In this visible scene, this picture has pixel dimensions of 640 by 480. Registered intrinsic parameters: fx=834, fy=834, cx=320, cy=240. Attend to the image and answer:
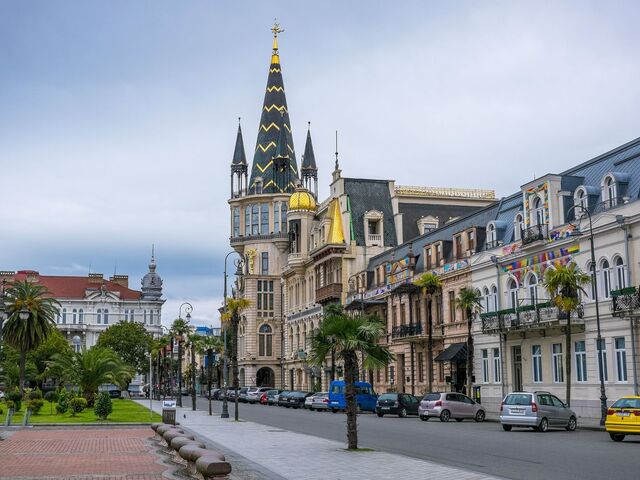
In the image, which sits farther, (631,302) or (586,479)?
(631,302)

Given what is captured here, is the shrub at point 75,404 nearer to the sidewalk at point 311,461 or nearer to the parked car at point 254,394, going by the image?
the sidewalk at point 311,461

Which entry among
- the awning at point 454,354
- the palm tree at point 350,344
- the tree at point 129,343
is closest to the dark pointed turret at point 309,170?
the tree at point 129,343

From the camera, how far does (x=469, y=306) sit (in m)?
46.6

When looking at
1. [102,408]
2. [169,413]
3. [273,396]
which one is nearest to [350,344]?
[169,413]

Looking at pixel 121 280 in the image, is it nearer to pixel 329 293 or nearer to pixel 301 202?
Result: pixel 301 202

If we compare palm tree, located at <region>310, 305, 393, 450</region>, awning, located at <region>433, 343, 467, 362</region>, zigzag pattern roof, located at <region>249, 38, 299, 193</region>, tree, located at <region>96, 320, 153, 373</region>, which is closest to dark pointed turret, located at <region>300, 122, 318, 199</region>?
zigzag pattern roof, located at <region>249, 38, 299, 193</region>

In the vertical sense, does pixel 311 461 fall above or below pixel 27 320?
below

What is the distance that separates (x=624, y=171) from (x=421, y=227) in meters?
35.1

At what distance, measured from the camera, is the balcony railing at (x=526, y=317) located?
39594mm

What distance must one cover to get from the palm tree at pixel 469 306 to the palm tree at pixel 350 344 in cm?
2365

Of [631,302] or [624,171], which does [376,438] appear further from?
[624,171]

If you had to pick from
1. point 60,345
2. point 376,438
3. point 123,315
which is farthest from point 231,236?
point 376,438

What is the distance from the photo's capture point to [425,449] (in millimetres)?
23062

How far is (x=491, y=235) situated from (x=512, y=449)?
1063 inches
